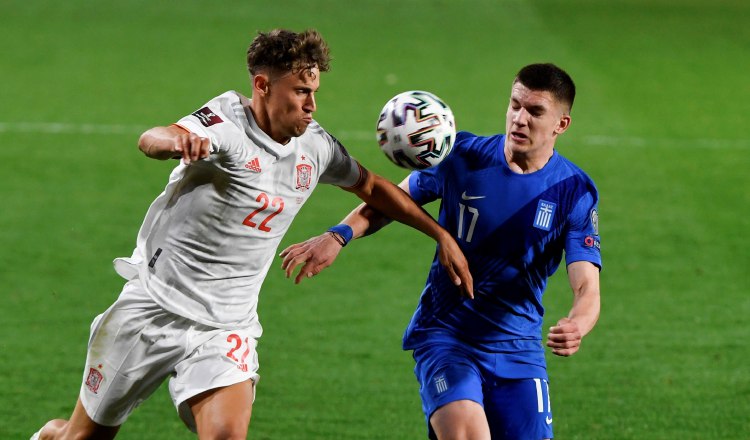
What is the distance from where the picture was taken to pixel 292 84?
5387 millimetres

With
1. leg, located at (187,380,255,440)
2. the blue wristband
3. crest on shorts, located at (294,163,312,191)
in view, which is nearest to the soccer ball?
crest on shorts, located at (294,163,312,191)

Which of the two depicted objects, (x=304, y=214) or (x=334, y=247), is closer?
(x=334, y=247)

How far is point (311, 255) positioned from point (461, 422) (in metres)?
1.04

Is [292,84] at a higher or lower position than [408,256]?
higher

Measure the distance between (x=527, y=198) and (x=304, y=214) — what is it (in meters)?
5.76

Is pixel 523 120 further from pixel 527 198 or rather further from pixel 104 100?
pixel 104 100

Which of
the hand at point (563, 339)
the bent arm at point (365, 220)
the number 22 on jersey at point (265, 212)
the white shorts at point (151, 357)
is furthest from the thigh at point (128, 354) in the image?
the hand at point (563, 339)

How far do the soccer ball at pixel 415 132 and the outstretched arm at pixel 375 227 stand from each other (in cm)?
27

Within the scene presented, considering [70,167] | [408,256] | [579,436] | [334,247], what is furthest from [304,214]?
[334,247]

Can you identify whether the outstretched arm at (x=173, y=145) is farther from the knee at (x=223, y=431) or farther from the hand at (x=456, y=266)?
the hand at (x=456, y=266)

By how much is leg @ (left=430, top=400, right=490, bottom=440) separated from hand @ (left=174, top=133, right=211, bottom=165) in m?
1.70

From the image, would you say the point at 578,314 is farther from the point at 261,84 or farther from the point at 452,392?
the point at 261,84

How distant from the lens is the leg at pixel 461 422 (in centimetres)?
542

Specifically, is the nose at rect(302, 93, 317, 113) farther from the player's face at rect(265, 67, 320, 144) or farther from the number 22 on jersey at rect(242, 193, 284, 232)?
the number 22 on jersey at rect(242, 193, 284, 232)
